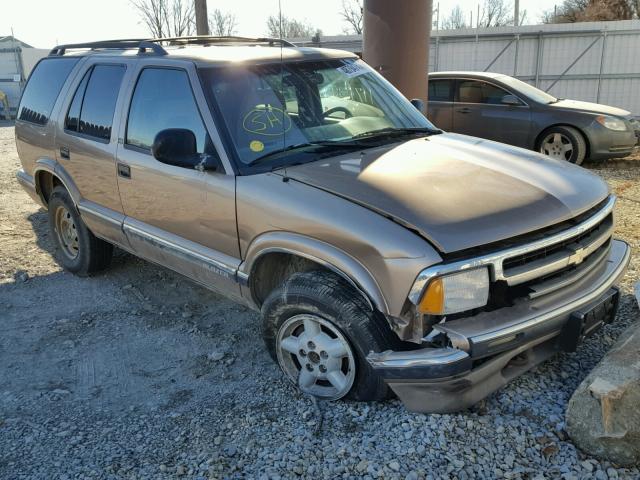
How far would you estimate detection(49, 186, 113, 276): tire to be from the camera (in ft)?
17.5

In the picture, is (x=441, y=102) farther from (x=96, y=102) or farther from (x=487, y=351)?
(x=487, y=351)

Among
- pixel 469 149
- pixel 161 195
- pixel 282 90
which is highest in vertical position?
pixel 282 90

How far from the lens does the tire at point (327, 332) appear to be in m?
2.93

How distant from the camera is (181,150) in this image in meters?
3.53

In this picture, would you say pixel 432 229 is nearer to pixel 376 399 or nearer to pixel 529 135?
pixel 376 399

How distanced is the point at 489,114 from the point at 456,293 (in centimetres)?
829

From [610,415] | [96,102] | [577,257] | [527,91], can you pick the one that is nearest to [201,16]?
[527,91]

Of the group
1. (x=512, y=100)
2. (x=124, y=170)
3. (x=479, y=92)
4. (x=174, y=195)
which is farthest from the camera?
(x=479, y=92)

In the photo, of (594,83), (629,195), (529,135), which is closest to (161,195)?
(629,195)

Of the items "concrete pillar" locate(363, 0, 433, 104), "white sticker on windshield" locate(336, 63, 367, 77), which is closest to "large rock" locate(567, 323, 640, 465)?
"white sticker on windshield" locate(336, 63, 367, 77)

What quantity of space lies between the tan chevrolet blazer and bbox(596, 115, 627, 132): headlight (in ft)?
21.1

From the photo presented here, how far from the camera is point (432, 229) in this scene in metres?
2.73

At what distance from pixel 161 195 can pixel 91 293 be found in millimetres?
1715

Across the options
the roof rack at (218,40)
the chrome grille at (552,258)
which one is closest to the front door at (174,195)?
the roof rack at (218,40)
